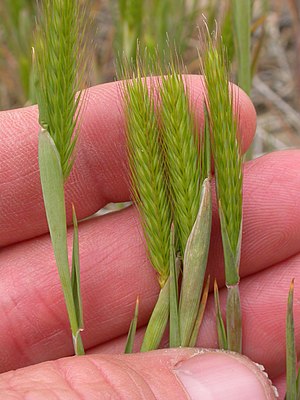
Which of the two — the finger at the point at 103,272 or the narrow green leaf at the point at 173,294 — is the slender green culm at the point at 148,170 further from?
the finger at the point at 103,272

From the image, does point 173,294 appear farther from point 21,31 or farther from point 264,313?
point 21,31

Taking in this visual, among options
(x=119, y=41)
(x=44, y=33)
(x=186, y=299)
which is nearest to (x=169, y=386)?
(x=186, y=299)

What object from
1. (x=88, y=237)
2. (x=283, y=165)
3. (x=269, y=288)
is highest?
(x=283, y=165)

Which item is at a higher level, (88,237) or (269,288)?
(88,237)

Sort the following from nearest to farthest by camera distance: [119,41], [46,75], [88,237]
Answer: [46,75] < [88,237] < [119,41]

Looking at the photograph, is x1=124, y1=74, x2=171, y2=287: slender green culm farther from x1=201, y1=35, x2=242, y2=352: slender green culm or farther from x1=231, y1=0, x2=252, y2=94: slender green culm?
x1=231, y1=0, x2=252, y2=94: slender green culm

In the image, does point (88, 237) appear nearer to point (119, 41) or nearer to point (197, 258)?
point (197, 258)
